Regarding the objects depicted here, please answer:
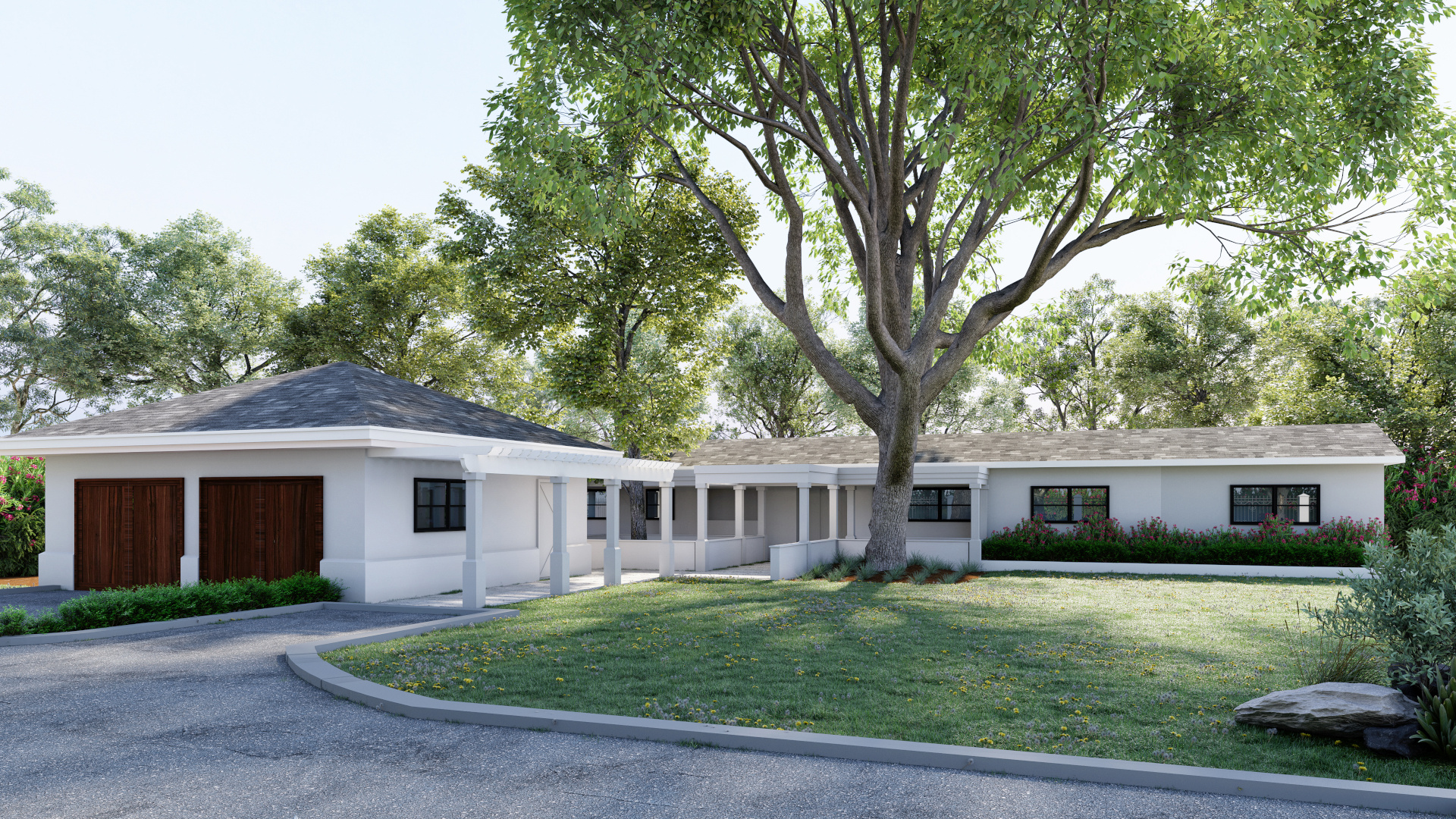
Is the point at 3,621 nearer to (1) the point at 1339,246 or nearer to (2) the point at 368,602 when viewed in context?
(2) the point at 368,602

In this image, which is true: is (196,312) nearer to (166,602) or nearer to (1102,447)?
(166,602)

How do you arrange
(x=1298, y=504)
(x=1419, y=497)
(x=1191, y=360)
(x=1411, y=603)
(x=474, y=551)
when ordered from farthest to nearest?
(x=1191, y=360), (x=1419, y=497), (x=1298, y=504), (x=474, y=551), (x=1411, y=603)

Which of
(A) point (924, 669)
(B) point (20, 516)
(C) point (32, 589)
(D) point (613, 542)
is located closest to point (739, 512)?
(D) point (613, 542)

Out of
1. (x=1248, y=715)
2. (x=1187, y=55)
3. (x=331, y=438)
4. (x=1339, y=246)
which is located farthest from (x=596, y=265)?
(x=1248, y=715)

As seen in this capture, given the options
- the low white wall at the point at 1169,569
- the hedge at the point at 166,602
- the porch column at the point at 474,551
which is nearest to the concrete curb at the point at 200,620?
the hedge at the point at 166,602

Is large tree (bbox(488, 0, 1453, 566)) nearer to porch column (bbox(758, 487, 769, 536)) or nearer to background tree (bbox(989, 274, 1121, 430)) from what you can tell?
porch column (bbox(758, 487, 769, 536))

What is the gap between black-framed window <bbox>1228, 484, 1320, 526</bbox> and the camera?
22578 millimetres

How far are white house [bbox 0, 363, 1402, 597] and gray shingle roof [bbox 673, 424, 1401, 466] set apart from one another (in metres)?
0.11

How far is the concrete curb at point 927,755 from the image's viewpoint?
217 inches

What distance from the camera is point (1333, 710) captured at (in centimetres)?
662

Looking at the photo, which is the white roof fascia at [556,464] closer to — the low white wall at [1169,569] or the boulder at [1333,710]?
the low white wall at [1169,569]

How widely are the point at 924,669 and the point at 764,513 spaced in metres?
19.8

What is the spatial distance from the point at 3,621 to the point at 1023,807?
12.2 metres

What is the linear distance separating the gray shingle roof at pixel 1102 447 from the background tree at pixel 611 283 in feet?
9.02
